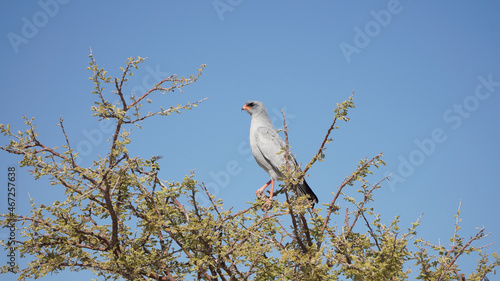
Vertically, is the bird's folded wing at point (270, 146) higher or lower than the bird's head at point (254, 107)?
lower

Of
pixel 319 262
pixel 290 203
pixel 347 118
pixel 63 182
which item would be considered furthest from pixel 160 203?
pixel 347 118

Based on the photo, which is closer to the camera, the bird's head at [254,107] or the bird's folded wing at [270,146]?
the bird's folded wing at [270,146]

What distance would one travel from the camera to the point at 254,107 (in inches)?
360

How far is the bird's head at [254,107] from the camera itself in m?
9.05

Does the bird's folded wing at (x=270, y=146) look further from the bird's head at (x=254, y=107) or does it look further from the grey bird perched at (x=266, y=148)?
the bird's head at (x=254, y=107)

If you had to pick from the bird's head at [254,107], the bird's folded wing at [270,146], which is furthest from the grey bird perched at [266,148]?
the bird's head at [254,107]

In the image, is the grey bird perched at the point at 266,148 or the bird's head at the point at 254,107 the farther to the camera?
the bird's head at the point at 254,107

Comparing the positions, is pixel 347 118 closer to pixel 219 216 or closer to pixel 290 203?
pixel 290 203

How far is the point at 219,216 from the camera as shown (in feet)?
16.8

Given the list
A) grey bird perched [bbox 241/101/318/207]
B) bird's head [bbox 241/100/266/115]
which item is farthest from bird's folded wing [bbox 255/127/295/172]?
bird's head [bbox 241/100/266/115]

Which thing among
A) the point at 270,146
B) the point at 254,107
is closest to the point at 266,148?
the point at 270,146

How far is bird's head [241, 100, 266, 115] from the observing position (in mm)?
9055

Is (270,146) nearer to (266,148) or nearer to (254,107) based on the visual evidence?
(266,148)

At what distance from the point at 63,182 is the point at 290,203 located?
8.42ft
